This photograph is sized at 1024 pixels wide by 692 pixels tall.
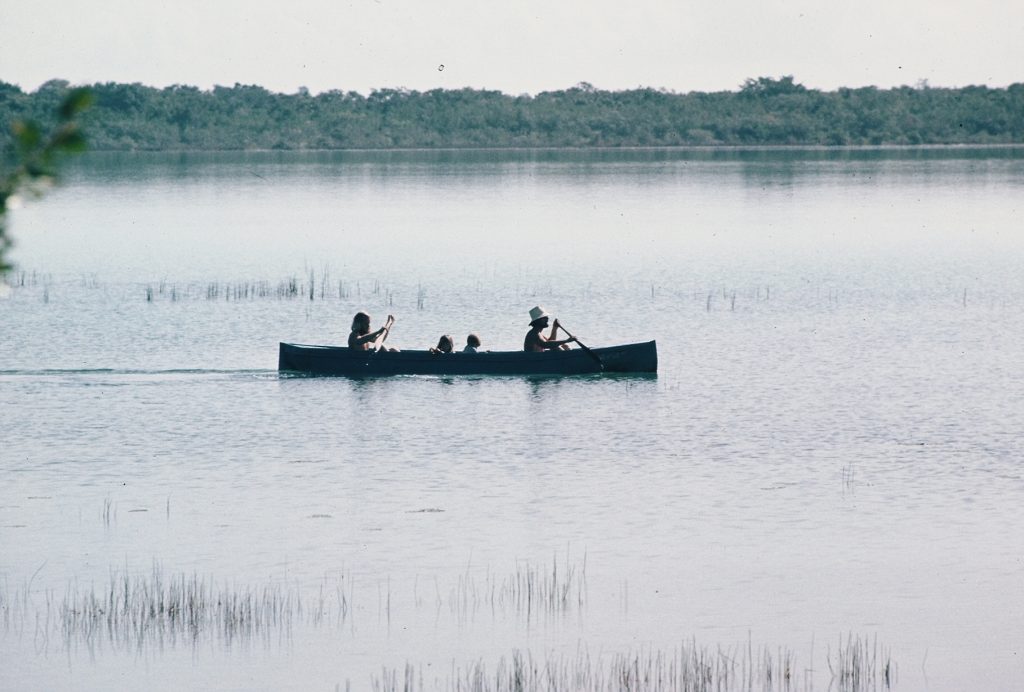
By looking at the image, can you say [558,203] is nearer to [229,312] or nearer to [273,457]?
[229,312]

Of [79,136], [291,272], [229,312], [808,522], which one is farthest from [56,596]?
[291,272]

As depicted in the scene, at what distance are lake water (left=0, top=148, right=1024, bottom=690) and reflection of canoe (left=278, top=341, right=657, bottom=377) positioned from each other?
13.6 inches

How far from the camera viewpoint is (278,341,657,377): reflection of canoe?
29.8m

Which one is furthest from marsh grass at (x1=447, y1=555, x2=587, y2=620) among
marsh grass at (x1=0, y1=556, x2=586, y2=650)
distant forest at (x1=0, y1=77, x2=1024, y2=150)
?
distant forest at (x1=0, y1=77, x2=1024, y2=150)

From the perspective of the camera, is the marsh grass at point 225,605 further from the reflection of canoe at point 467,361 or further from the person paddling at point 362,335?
the person paddling at point 362,335

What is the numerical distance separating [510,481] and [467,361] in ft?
24.8

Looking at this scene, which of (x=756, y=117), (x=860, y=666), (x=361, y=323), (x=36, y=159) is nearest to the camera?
(x=36, y=159)

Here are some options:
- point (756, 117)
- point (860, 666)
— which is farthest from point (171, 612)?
point (756, 117)

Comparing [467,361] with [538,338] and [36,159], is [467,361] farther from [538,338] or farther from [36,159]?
[36,159]

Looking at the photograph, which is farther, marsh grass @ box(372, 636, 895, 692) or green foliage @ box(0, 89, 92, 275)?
marsh grass @ box(372, 636, 895, 692)

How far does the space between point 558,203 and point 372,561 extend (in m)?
81.7

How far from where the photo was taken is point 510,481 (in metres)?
22.5

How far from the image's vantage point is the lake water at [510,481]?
50.5ft

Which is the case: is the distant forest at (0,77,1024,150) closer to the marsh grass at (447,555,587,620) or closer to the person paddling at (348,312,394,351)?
the person paddling at (348,312,394,351)
